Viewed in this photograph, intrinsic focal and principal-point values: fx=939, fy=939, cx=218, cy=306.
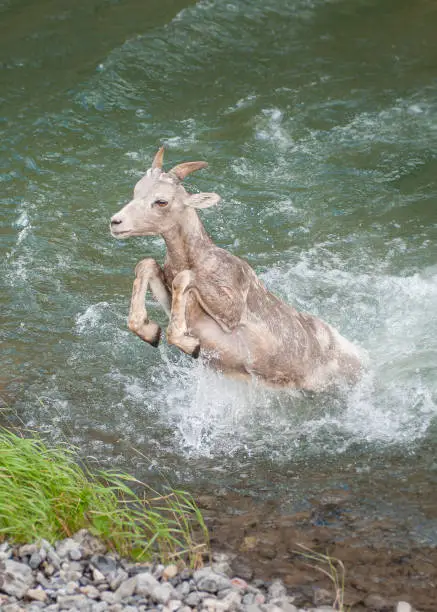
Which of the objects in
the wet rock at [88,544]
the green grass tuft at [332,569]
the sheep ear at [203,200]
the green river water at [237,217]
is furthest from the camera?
the green river water at [237,217]

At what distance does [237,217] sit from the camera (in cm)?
1143

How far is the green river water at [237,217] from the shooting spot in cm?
776

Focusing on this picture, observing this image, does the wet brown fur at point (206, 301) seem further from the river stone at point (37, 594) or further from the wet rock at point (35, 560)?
the river stone at point (37, 594)

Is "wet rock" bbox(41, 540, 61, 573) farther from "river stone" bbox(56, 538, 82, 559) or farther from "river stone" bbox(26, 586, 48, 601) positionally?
"river stone" bbox(26, 586, 48, 601)

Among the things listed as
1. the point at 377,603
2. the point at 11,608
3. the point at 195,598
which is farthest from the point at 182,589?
the point at 377,603

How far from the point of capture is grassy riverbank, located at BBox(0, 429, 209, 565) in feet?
19.8

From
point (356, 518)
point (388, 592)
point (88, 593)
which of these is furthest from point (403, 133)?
point (88, 593)

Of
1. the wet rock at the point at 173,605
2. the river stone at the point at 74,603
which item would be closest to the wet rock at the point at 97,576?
the river stone at the point at 74,603

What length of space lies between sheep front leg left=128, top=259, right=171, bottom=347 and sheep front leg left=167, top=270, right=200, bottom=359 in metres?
0.26

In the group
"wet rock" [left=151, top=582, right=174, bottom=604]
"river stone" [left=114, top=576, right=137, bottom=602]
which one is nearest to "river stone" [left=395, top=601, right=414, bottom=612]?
"wet rock" [left=151, top=582, right=174, bottom=604]

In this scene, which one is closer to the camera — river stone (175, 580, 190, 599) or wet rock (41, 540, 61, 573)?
river stone (175, 580, 190, 599)

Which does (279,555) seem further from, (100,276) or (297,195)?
(297,195)

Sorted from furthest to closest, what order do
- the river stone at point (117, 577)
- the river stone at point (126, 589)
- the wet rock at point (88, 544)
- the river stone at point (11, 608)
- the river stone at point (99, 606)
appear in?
the wet rock at point (88, 544), the river stone at point (117, 577), the river stone at point (126, 589), the river stone at point (99, 606), the river stone at point (11, 608)

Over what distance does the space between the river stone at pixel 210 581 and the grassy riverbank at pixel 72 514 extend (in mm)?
121
